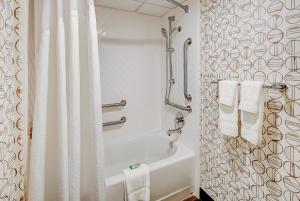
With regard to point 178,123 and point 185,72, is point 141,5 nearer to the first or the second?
point 185,72

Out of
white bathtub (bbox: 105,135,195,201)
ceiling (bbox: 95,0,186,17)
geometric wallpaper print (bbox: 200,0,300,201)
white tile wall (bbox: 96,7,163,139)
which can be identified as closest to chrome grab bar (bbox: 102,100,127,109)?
white tile wall (bbox: 96,7,163,139)

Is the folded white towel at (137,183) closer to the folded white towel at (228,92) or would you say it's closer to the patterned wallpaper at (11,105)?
the patterned wallpaper at (11,105)

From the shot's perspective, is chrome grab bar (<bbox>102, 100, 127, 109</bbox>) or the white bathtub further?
chrome grab bar (<bbox>102, 100, 127, 109</bbox>)

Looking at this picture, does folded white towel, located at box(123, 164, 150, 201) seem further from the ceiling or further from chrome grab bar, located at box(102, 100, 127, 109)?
the ceiling

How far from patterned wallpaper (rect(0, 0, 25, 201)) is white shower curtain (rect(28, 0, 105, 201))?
7 cm

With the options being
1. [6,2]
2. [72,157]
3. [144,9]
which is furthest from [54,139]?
[144,9]

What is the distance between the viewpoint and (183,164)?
5.34 feet

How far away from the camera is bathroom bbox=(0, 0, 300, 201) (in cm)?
90

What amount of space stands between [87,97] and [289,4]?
52.0 inches

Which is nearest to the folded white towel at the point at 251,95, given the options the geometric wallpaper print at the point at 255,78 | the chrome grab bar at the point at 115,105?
the geometric wallpaper print at the point at 255,78

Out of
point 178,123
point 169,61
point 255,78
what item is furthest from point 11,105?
point 169,61

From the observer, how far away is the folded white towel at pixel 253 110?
0.98 metres

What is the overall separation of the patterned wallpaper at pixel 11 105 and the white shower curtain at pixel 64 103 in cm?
7

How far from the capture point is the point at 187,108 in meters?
1.79
